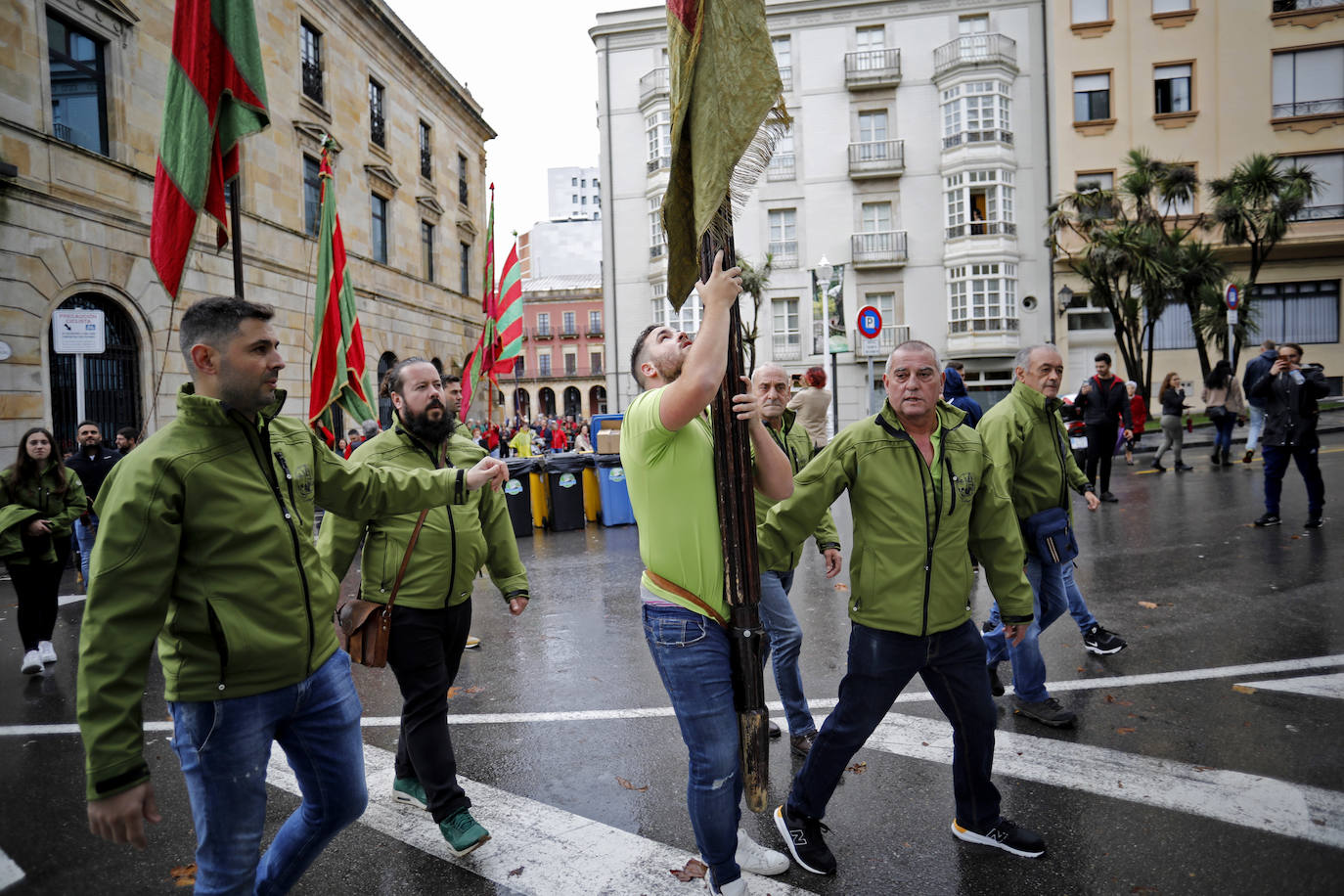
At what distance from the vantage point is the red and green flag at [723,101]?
245 centimetres

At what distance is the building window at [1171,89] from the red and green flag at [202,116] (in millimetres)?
35184

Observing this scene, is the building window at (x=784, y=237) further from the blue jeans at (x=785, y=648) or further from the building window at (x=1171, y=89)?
the blue jeans at (x=785, y=648)

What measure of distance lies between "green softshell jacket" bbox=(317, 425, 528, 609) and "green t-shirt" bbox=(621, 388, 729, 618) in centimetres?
122

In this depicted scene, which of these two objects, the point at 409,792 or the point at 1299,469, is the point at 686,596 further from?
the point at 1299,469

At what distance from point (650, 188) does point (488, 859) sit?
119ft

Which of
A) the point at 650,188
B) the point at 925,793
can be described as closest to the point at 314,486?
the point at 925,793

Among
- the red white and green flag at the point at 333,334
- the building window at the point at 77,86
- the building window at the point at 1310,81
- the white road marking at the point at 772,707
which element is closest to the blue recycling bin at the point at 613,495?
the red white and green flag at the point at 333,334

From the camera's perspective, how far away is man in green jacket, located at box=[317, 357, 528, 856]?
3.34 meters

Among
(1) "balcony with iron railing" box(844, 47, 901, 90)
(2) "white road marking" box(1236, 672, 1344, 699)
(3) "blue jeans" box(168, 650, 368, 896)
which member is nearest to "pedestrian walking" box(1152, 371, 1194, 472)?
(2) "white road marking" box(1236, 672, 1344, 699)

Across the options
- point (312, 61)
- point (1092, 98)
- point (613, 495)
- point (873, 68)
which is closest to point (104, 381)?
A: point (613, 495)

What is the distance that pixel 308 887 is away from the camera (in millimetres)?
3098

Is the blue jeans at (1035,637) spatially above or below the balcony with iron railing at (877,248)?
below

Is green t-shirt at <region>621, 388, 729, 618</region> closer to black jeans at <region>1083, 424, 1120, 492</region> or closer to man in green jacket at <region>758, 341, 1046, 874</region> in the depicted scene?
man in green jacket at <region>758, 341, 1046, 874</region>

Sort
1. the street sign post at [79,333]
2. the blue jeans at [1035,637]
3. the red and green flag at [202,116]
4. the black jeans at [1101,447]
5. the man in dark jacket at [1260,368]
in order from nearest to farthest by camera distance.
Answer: the blue jeans at [1035,637], the red and green flag at [202,116], the street sign post at [79,333], the man in dark jacket at [1260,368], the black jeans at [1101,447]
